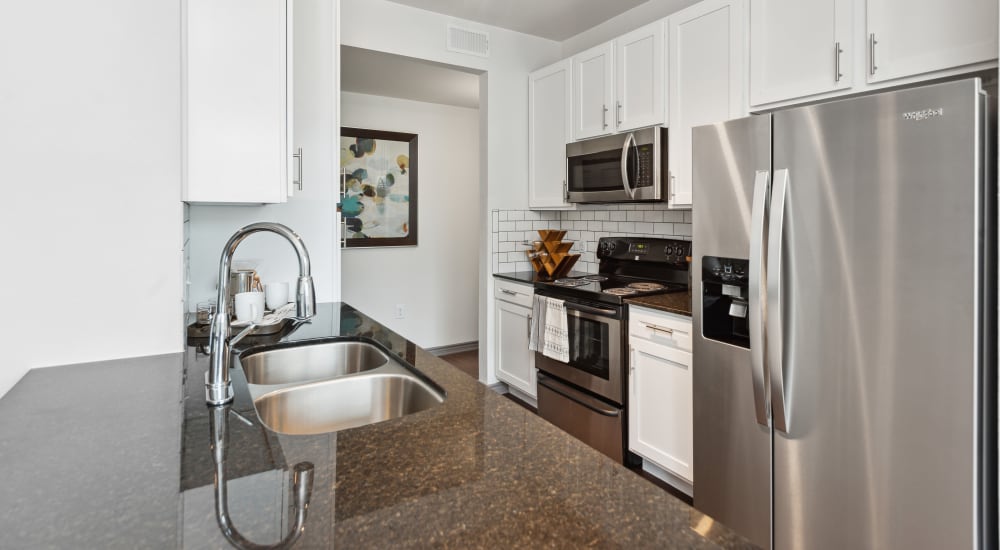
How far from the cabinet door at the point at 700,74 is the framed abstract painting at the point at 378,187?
286 cm

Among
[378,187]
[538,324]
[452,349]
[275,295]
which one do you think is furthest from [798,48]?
[452,349]

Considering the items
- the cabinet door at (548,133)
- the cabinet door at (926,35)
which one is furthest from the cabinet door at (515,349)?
the cabinet door at (926,35)

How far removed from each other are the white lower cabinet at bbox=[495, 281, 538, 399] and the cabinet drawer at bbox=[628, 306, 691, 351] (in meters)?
0.89

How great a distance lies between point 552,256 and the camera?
3.40 m

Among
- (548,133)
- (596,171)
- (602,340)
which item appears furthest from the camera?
(548,133)

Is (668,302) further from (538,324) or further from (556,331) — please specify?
(538,324)

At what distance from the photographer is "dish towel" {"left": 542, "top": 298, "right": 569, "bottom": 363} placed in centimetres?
291

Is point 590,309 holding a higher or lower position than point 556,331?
higher

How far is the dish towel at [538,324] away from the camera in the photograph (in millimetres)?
3074

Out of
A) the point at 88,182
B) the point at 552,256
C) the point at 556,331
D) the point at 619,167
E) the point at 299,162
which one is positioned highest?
the point at 619,167

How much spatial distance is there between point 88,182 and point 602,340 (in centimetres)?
216

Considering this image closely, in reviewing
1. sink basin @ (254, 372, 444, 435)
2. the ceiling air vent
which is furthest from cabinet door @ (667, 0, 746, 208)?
sink basin @ (254, 372, 444, 435)

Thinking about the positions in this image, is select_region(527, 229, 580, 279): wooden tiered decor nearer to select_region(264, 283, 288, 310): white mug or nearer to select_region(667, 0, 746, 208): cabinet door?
select_region(667, 0, 746, 208): cabinet door

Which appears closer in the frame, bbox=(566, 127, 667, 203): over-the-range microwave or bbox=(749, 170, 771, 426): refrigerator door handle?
bbox=(749, 170, 771, 426): refrigerator door handle
